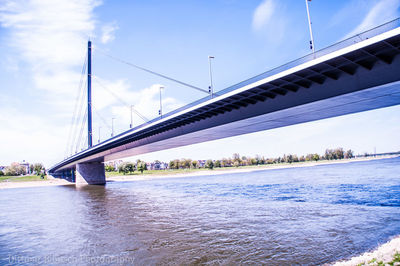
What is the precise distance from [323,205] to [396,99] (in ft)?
25.6

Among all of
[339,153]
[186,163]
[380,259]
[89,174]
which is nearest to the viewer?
[380,259]

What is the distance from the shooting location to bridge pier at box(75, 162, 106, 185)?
6092cm

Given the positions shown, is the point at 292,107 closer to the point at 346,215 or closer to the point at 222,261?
the point at 346,215

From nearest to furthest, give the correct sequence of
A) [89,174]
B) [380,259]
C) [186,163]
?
[380,259] < [89,174] < [186,163]

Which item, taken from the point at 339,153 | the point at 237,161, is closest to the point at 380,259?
the point at 237,161

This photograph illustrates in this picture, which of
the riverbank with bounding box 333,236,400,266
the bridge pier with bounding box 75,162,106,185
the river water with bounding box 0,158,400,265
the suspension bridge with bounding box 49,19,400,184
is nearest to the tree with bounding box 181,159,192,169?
the bridge pier with bounding box 75,162,106,185

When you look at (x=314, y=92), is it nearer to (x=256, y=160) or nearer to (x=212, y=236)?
(x=212, y=236)

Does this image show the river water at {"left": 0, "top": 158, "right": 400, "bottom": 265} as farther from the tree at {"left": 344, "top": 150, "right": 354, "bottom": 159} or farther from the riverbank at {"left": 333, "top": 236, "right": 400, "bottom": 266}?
the tree at {"left": 344, "top": 150, "right": 354, "bottom": 159}

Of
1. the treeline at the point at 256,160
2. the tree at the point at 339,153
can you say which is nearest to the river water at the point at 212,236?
the treeline at the point at 256,160

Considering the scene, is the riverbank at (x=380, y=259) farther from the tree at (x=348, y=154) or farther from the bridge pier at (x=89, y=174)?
the tree at (x=348, y=154)

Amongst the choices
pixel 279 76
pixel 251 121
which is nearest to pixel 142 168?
pixel 251 121

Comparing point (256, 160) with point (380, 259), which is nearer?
point (380, 259)

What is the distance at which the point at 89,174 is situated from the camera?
62250 mm

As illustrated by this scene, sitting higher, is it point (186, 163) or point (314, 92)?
point (314, 92)
